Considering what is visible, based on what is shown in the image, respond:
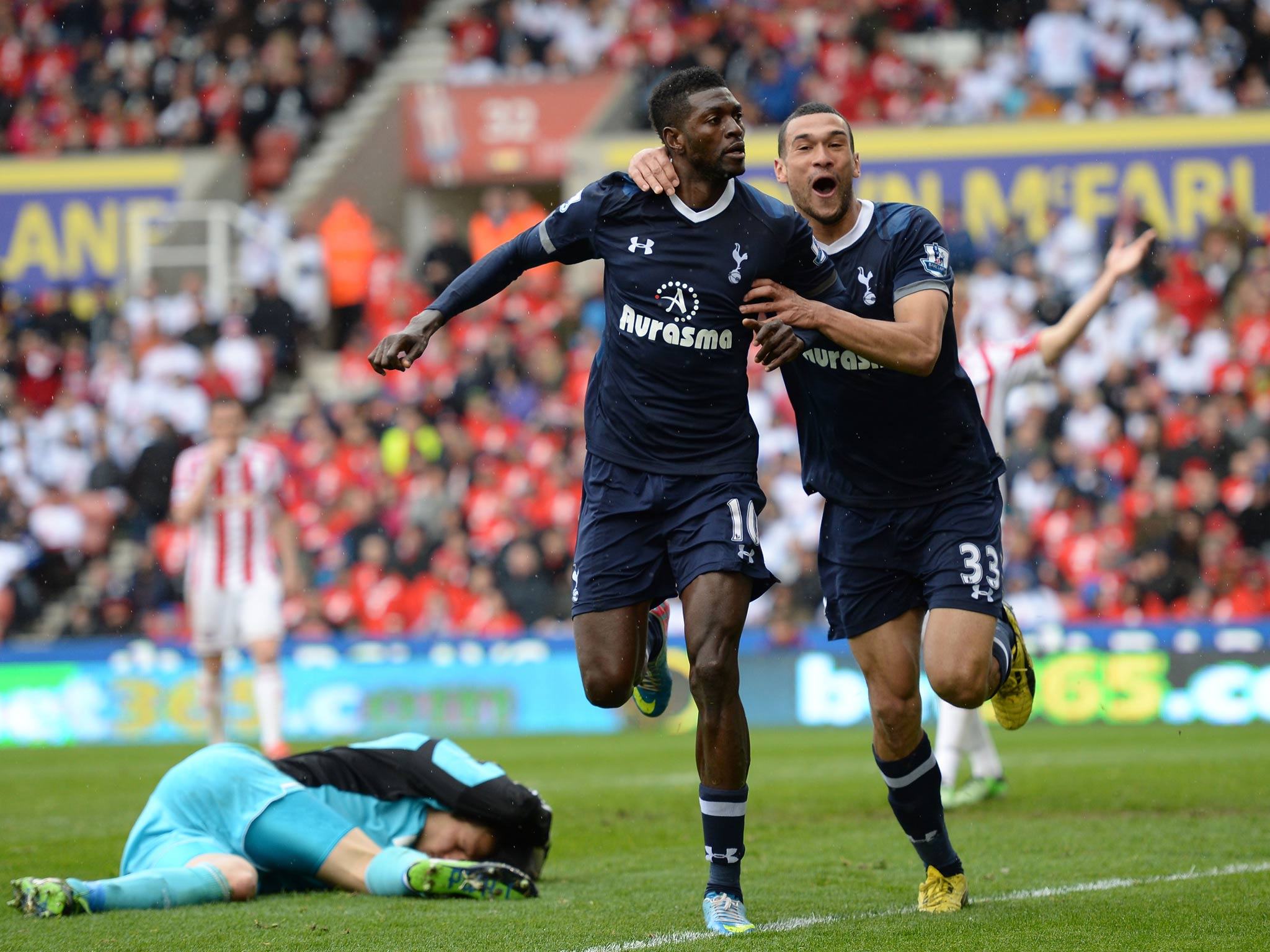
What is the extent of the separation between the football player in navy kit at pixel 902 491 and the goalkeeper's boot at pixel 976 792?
2.91 meters

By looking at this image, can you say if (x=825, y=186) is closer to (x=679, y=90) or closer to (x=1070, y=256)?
(x=679, y=90)

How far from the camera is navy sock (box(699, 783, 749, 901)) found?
5.55 meters

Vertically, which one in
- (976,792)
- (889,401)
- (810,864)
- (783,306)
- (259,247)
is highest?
(259,247)

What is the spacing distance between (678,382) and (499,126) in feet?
61.0

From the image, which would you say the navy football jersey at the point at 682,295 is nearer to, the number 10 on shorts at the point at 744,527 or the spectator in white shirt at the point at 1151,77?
the number 10 on shorts at the point at 744,527

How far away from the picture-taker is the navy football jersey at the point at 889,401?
596 centimetres

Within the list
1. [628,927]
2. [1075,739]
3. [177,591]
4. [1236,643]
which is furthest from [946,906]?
[177,591]

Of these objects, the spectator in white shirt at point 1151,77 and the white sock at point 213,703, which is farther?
the spectator in white shirt at point 1151,77

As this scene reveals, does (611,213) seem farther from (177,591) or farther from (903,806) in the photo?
(177,591)

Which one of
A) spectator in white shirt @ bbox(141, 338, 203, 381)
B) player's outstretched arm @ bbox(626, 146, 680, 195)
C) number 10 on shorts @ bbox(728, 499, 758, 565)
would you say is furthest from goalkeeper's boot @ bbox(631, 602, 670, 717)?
spectator in white shirt @ bbox(141, 338, 203, 381)

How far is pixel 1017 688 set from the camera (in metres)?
6.20

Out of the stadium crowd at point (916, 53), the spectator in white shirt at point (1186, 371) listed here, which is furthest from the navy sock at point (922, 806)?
the stadium crowd at point (916, 53)

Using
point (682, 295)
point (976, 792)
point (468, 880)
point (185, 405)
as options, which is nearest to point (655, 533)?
point (682, 295)

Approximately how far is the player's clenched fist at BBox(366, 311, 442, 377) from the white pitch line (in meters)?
1.94
